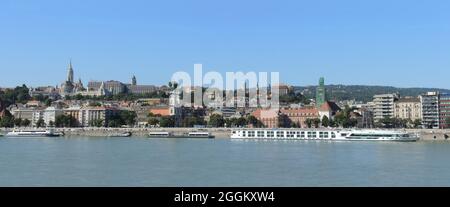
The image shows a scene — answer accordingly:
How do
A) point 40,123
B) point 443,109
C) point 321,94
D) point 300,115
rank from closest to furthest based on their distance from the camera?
point 443,109
point 300,115
point 40,123
point 321,94

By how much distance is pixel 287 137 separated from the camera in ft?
109

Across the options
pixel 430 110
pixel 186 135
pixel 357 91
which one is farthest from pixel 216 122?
pixel 357 91

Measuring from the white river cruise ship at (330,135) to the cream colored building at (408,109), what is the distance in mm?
17083

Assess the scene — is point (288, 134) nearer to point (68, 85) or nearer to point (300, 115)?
point (300, 115)

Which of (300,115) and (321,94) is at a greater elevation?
(321,94)

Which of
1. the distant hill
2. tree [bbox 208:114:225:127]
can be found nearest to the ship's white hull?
tree [bbox 208:114:225:127]

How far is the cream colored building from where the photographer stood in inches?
1903

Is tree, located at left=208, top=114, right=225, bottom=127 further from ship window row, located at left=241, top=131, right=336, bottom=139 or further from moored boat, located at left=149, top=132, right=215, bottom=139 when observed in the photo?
ship window row, located at left=241, top=131, right=336, bottom=139

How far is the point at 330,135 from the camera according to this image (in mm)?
31984

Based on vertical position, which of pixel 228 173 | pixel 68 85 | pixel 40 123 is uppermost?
pixel 68 85

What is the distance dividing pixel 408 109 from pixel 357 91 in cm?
5546

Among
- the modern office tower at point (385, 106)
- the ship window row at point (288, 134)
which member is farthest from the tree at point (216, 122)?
the modern office tower at point (385, 106)

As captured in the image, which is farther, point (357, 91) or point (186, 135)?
point (357, 91)
